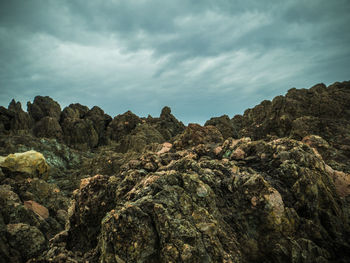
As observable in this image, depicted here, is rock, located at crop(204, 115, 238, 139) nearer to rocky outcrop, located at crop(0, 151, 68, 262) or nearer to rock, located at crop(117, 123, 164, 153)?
rock, located at crop(117, 123, 164, 153)

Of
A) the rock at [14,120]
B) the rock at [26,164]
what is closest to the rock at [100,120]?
the rock at [14,120]

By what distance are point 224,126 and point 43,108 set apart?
297ft

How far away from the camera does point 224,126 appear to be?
61719 mm

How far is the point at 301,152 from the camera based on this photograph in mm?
12398

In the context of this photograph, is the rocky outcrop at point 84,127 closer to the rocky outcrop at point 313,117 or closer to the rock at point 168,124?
the rock at point 168,124

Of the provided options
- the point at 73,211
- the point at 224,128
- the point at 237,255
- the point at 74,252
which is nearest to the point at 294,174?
the point at 237,255

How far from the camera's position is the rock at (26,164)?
32656 mm

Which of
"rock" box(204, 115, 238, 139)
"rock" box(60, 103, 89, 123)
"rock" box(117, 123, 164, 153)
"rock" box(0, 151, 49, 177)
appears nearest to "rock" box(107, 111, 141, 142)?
"rock" box(60, 103, 89, 123)

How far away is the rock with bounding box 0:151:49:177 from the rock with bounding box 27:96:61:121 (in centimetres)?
6549

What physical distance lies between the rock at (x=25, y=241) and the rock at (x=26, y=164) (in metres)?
27.6

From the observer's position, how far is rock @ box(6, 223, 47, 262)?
423 inches

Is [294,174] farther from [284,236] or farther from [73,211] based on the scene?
[73,211]

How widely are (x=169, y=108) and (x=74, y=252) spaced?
3969 inches

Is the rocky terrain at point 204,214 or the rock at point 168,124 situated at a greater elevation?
the rock at point 168,124
